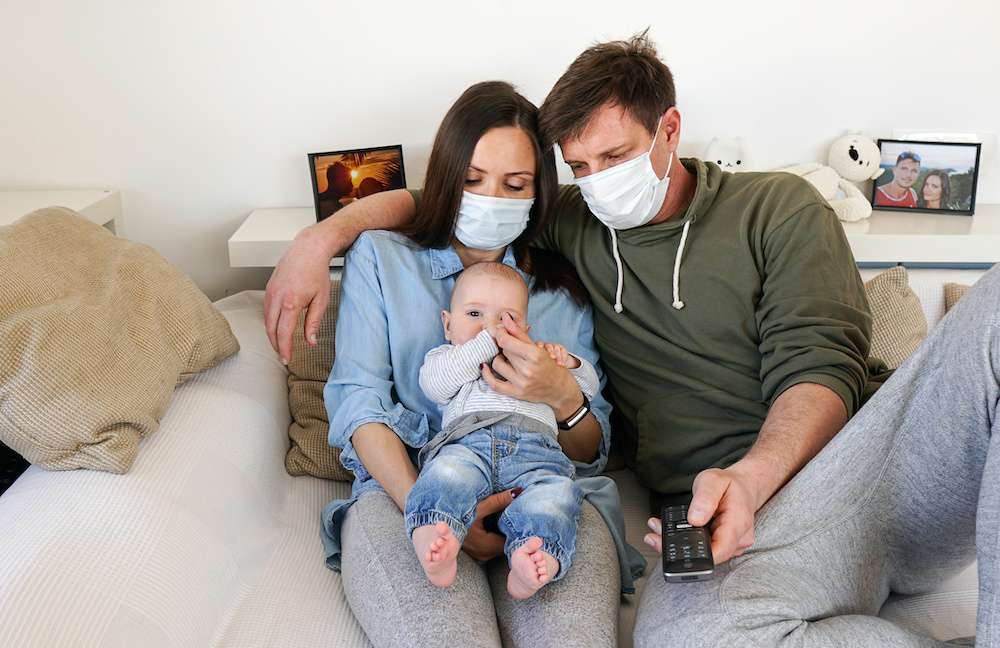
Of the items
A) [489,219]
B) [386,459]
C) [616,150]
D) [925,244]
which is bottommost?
[386,459]

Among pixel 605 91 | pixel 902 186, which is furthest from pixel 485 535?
pixel 902 186

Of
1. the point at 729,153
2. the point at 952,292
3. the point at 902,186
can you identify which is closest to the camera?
the point at 952,292

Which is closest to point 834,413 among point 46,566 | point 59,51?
point 46,566

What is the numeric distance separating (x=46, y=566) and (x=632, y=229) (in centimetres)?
109

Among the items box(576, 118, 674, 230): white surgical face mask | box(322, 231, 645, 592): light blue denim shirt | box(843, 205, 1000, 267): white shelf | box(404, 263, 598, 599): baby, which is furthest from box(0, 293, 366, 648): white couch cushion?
box(843, 205, 1000, 267): white shelf

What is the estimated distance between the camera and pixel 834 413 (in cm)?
144

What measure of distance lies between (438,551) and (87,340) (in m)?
0.65

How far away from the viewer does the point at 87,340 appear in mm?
1442

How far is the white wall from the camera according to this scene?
2.20 meters

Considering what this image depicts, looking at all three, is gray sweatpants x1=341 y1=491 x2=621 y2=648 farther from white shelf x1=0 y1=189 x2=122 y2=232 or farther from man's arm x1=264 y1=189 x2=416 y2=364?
white shelf x1=0 y1=189 x2=122 y2=232

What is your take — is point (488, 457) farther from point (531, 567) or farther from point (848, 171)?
point (848, 171)

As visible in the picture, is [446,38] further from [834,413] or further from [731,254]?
[834,413]

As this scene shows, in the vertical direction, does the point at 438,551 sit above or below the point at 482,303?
below

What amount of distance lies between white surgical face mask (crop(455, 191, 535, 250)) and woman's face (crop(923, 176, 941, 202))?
127 cm
